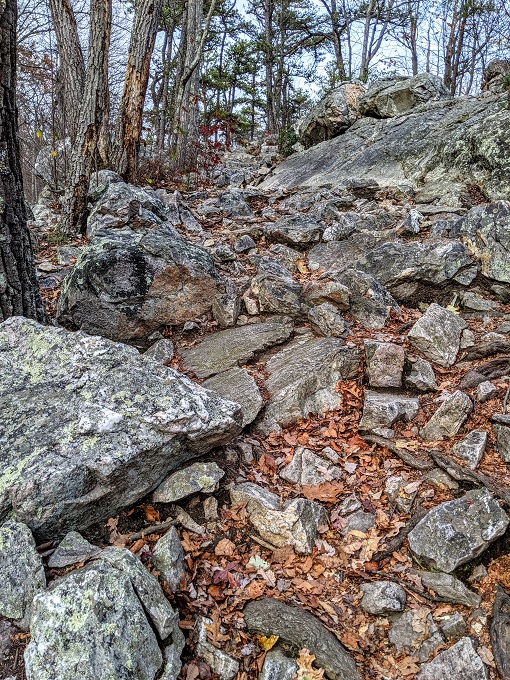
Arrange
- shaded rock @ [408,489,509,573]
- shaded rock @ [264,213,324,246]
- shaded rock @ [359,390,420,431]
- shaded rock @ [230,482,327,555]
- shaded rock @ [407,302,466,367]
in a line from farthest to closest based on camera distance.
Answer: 1. shaded rock @ [264,213,324,246]
2. shaded rock @ [407,302,466,367]
3. shaded rock @ [359,390,420,431]
4. shaded rock @ [230,482,327,555]
5. shaded rock @ [408,489,509,573]

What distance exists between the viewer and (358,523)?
288 cm

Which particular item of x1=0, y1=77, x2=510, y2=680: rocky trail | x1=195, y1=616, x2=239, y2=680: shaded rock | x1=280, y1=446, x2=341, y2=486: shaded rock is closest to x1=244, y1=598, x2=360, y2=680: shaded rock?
x1=0, y1=77, x2=510, y2=680: rocky trail

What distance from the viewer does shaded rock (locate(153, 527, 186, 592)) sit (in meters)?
2.39

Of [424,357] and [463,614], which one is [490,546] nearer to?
[463,614]

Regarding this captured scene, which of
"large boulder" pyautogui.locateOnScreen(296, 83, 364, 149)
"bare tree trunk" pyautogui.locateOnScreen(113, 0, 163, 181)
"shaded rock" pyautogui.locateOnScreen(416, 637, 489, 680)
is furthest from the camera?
→ "large boulder" pyautogui.locateOnScreen(296, 83, 364, 149)

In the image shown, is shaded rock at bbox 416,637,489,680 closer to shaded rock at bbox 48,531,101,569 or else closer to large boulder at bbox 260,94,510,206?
shaded rock at bbox 48,531,101,569

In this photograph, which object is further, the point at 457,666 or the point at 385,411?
the point at 385,411

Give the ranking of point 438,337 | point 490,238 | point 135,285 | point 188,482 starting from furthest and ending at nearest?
point 490,238, point 135,285, point 438,337, point 188,482

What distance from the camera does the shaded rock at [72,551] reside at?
2.22m

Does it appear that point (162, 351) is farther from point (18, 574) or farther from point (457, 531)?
point (457, 531)

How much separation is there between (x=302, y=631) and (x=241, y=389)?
6.50 feet

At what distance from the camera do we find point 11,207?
358cm

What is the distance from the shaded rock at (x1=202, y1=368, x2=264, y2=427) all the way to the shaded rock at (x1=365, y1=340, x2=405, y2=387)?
103cm

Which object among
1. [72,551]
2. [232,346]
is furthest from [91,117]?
[72,551]
